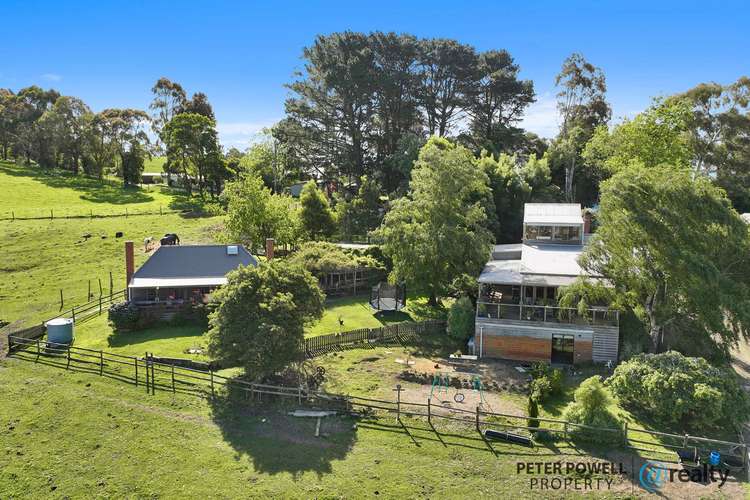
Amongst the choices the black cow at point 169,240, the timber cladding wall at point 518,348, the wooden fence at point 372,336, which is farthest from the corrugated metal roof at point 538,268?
the black cow at point 169,240

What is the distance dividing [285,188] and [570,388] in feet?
179

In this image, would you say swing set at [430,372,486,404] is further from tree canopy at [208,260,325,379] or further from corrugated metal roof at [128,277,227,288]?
corrugated metal roof at [128,277,227,288]

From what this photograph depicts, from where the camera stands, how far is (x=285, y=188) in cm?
7225

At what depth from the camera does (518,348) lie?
2792 centimetres

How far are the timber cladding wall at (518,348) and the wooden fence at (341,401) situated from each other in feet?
21.9

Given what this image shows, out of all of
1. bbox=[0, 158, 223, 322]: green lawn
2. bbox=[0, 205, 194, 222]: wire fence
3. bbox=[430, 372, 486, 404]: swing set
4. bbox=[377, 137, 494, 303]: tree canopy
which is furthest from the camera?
bbox=[0, 205, 194, 222]: wire fence

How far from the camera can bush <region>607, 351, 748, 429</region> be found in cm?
1956

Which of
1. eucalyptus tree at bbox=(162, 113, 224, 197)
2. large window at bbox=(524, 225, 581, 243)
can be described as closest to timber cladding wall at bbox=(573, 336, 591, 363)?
large window at bbox=(524, 225, 581, 243)

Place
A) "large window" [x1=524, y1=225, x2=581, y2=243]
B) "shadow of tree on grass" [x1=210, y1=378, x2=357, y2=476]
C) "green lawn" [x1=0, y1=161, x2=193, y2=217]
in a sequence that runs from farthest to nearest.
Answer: "green lawn" [x1=0, y1=161, x2=193, y2=217] < "large window" [x1=524, y1=225, x2=581, y2=243] < "shadow of tree on grass" [x1=210, y1=378, x2=357, y2=476]

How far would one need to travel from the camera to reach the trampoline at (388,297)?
34.8 meters

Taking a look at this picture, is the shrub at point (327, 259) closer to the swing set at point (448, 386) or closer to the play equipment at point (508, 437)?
the swing set at point (448, 386)

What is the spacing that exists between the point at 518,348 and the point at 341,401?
11.0 meters

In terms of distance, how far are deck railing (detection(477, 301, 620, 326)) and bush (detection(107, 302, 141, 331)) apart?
2012 centimetres

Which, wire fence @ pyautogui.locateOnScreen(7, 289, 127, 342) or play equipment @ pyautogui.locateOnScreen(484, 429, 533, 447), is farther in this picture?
wire fence @ pyautogui.locateOnScreen(7, 289, 127, 342)
